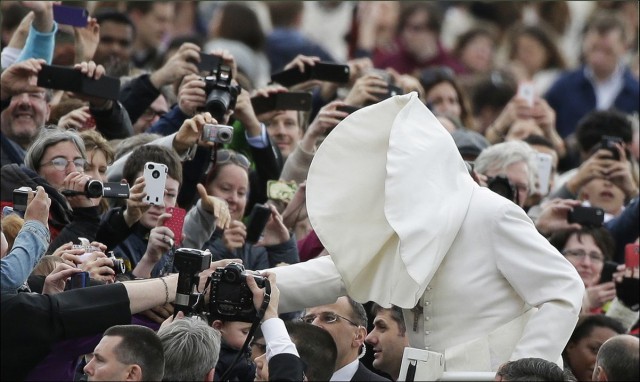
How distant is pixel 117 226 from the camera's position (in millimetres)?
8227

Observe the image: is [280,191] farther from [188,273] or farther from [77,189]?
[188,273]

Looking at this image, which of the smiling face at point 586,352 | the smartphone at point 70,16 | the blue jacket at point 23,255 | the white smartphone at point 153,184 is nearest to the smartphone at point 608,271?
the smiling face at point 586,352

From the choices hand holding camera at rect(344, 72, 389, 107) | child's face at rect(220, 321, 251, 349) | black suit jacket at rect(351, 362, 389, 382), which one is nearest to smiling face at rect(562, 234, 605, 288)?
hand holding camera at rect(344, 72, 389, 107)

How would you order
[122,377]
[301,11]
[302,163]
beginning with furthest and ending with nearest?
[301,11] → [302,163] → [122,377]

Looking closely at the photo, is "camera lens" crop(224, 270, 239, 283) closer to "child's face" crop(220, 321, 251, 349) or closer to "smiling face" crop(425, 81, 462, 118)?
"child's face" crop(220, 321, 251, 349)

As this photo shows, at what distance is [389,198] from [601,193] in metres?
4.25

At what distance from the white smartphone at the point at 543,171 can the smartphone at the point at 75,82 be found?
3045 millimetres

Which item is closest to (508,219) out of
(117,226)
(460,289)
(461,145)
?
(460,289)

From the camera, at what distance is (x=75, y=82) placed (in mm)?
9039

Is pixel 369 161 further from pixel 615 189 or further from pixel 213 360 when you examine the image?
pixel 615 189

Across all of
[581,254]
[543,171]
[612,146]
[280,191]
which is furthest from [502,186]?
[612,146]

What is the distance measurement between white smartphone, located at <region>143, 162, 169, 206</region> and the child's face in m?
0.88

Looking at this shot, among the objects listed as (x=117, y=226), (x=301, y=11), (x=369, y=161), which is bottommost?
(x=301, y=11)

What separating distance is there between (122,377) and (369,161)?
1522mm
